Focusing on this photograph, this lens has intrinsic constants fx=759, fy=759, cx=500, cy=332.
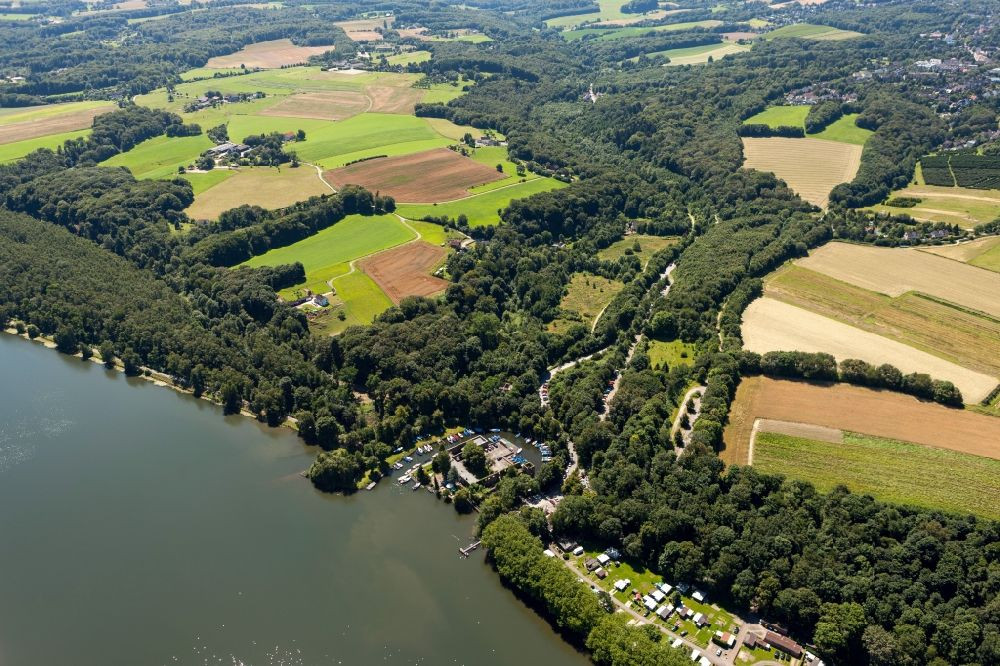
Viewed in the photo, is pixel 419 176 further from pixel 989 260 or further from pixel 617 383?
pixel 989 260

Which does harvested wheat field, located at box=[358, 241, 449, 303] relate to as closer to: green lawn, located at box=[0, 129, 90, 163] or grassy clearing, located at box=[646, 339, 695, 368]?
grassy clearing, located at box=[646, 339, 695, 368]

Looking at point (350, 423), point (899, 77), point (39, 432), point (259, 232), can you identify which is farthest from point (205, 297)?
point (899, 77)

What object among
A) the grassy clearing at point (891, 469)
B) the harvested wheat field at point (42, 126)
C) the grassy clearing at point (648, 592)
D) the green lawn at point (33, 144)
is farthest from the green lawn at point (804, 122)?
the harvested wheat field at point (42, 126)

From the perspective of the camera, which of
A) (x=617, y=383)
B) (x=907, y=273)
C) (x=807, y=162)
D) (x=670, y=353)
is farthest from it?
(x=807, y=162)

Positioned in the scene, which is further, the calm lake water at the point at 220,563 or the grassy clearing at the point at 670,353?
the grassy clearing at the point at 670,353

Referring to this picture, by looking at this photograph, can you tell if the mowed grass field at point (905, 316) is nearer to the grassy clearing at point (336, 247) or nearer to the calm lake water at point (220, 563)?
the calm lake water at point (220, 563)

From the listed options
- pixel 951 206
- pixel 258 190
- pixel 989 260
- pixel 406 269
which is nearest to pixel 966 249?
pixel 989 260

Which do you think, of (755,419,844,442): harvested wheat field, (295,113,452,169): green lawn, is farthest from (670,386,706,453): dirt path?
(295,113,452,169): green lawn
